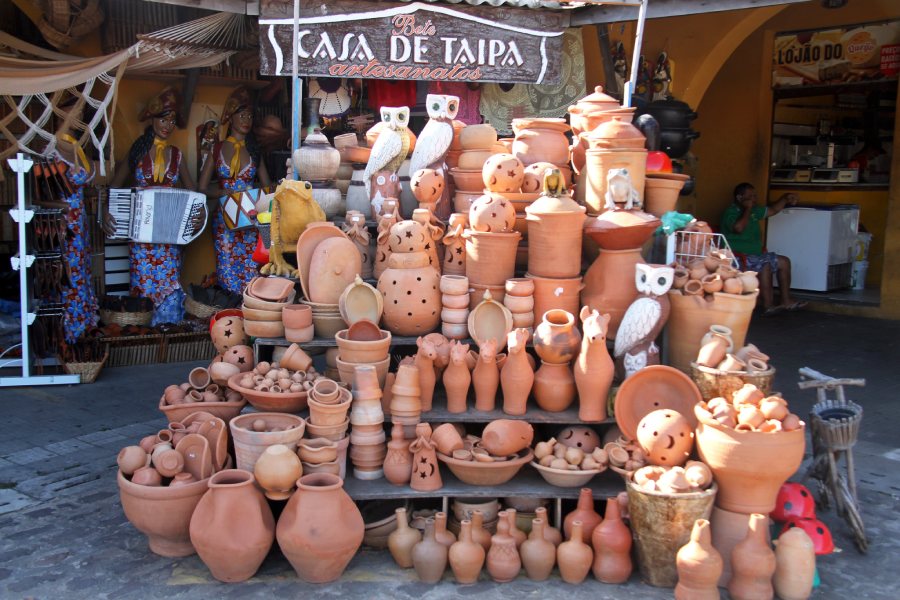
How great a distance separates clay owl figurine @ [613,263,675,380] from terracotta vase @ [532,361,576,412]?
29 centimetres

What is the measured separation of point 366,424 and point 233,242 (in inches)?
155

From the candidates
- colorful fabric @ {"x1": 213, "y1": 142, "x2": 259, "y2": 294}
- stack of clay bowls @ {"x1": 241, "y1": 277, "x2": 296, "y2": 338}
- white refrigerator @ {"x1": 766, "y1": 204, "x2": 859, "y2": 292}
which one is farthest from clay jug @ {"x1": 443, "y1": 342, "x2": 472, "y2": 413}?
white refrigerator @ {"x1": 766, "y1": 204, "x2": 859, "y2": 292}

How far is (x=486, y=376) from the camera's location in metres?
3.51

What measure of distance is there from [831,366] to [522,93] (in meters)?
3.62

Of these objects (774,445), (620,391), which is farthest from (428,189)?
(774,445)

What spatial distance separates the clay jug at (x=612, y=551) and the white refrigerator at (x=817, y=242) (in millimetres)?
6658

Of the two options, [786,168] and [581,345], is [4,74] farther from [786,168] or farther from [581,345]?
[786,168]

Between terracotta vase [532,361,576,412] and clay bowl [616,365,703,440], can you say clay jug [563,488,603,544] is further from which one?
terracotta vase [532,361,576,412]

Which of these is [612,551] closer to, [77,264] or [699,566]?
[699,566]

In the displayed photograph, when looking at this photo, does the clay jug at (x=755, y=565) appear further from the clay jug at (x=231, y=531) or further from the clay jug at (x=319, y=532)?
the clay jug at (x=231, y=531)

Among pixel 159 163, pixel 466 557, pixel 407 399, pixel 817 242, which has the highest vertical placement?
pixel 159 163

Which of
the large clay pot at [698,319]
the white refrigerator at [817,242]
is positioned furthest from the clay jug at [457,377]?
the white refrigerator at [817,242]

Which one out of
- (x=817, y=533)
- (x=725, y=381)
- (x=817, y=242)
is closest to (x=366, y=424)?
(x=725, y=381)

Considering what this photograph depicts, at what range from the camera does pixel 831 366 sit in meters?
6.03
